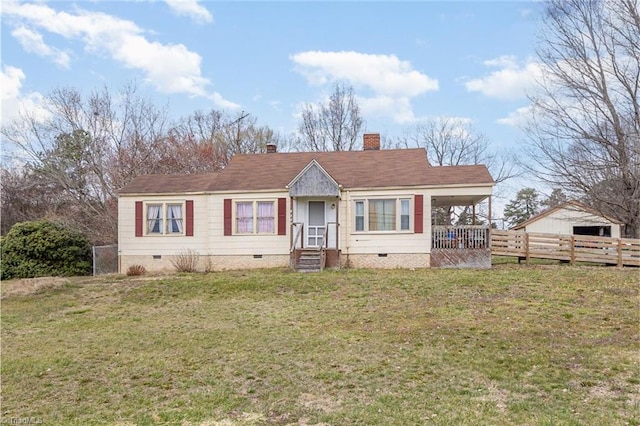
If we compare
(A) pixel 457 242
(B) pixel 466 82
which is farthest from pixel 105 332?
(B) pixel 466 82

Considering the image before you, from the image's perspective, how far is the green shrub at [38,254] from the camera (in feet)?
65.5

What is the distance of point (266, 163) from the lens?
20094 mm

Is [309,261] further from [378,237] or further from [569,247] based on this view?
[569,247]

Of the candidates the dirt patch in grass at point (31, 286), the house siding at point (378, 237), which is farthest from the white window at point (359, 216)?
the dirt patch in grass at point (31, 286)

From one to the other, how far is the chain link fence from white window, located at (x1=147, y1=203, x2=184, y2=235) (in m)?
2.98

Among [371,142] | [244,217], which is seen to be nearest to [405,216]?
[371,142]

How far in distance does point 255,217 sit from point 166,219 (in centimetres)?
376

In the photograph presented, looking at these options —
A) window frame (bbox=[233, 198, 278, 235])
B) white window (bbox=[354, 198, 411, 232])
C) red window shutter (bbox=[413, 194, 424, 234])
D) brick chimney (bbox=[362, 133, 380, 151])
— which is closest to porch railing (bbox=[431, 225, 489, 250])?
red window shutter (bbox=[413, 194, 424, 234])

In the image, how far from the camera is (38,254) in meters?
20.1

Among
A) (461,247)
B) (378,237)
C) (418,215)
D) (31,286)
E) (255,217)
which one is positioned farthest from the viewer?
(255,217)

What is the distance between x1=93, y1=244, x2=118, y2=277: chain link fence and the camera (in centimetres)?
1981

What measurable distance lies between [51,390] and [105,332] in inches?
127

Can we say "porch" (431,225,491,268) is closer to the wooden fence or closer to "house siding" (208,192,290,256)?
the wooden fence

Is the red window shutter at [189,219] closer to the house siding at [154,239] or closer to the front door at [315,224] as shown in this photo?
the house siding at [154,239]
